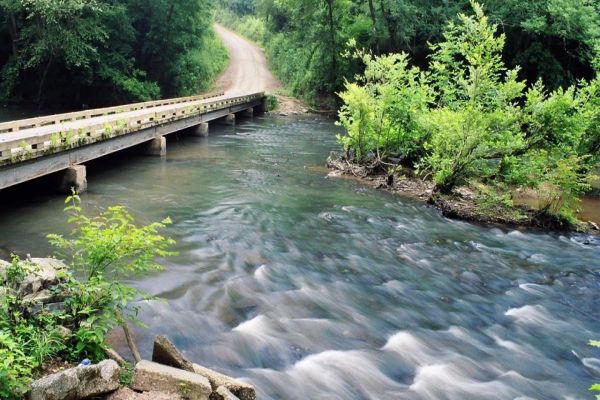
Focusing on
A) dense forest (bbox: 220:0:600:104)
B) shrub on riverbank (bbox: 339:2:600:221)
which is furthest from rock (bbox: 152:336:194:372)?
dense forest (bbox: 220:0:600:104)

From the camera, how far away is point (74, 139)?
Answer: 45.5 feet

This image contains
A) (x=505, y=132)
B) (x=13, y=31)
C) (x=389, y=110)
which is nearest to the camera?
(x=505, y=132)

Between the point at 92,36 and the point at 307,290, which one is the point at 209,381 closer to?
the point at 307,290

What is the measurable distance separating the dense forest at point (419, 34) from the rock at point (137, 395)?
19593mm

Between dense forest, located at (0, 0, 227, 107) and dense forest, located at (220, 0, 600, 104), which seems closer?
dense forest, located at (220, 0, 600, 104)

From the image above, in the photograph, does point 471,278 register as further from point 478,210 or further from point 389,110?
point 389,110

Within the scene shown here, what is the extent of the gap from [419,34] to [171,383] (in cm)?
3639

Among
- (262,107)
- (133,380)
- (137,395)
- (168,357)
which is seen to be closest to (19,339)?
(133,380)

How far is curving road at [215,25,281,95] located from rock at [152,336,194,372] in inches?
1451

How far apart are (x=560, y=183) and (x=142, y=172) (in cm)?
1271

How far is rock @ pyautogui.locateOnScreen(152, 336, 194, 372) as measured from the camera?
17.7ft

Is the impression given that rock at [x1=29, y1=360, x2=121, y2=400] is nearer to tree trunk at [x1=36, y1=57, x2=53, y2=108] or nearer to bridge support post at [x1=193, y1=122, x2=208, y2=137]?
bridge support post at [x1=193, y1=122, x2=208, y2=137]

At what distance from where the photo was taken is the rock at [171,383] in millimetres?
4848

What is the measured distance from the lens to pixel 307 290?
8.89m
